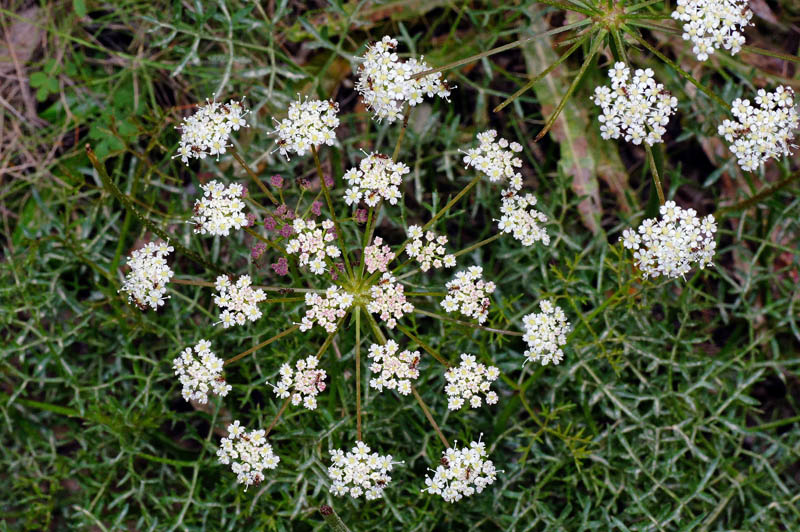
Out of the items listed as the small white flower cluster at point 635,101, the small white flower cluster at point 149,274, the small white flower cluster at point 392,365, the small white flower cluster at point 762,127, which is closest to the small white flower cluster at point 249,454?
the small white flower cluster at point 392,365

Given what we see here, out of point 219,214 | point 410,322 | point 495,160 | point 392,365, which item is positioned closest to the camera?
point 392,365

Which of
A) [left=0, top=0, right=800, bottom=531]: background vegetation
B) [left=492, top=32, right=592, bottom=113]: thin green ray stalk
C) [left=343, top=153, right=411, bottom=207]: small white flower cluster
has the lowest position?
[left=0, top=0, right=800, bottom=531]: background vegetation

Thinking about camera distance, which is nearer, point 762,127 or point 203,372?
point 762,127

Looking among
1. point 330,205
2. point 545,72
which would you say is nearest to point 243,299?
point 330,205

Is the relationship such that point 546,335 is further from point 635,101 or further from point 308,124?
point 308,124

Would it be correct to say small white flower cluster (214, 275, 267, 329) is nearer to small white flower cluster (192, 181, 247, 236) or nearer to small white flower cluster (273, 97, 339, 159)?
small white flower cluster (192, 181, 247, 236)

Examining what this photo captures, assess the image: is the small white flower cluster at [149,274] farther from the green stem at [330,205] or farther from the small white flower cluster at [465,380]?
the small white flower cluster at [465,380]

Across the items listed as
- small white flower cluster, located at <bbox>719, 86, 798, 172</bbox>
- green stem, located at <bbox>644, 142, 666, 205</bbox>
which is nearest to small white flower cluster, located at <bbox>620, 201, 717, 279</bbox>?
green stem, located at <bbox>644, 142, 666, 205</bbox>
